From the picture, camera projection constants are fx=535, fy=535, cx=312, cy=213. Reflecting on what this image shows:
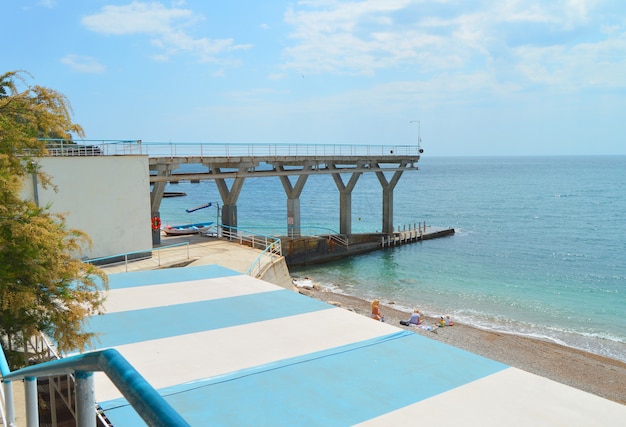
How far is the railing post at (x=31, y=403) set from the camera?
2980mm

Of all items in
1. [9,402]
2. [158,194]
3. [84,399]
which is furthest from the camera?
[158,194]

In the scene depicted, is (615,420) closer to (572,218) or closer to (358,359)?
(358,359)

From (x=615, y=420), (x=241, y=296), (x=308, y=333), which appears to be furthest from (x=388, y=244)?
(x=615, y=420)

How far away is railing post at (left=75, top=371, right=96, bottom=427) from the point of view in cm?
190

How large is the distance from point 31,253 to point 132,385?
25.6ft

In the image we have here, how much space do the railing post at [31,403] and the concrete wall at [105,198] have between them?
1751 cm

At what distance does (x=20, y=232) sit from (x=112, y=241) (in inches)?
541

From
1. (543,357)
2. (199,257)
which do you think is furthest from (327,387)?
(543,357)

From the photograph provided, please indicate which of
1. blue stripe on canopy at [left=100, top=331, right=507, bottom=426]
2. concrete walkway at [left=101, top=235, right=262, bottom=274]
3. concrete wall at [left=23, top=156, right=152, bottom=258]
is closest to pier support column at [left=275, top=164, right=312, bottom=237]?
concrete walkway at [left=101, top=235, right=262, bottom=274]

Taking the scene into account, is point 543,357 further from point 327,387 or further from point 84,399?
point 84,399

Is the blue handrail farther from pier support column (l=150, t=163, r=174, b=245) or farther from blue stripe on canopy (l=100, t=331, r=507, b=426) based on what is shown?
pier support column (l=150, t=163, r=174, b=245)

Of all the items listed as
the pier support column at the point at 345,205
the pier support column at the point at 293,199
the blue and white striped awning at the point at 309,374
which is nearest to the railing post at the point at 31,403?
the blue and white striped awning at the point at 309,374

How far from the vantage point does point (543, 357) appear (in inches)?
812

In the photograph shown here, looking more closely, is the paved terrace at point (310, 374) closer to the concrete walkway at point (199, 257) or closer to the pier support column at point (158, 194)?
the concrete walkway at point (199, 257)
